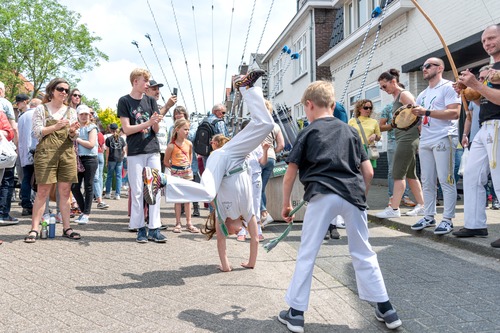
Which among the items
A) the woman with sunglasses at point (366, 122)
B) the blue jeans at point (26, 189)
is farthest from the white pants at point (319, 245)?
the blue jeans at point (26, 189)

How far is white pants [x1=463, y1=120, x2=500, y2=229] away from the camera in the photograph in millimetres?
5020

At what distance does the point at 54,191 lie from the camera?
22.4 ft

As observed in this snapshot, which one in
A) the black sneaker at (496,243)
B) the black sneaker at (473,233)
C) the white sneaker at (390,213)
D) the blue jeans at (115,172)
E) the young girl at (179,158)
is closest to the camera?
the black sneaker at (496,243)

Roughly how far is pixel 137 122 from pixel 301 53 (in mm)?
20410

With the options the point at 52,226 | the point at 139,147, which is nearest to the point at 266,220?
the point at 139,147

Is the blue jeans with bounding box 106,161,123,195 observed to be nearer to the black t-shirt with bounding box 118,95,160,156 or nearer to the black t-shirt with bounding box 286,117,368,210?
the black t-shirt with bounding box 118,95,160,156

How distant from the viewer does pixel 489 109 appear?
5109 mm

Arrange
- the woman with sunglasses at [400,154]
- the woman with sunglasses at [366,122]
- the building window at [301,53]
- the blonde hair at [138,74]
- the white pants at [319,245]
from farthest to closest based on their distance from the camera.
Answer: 1. the building window at [301,53]
2. the woman with sunglasses at [366,122]
3. the woman with sunglasses at [400,154]
4. the blonde hair at [138,74]
5. the white pants at [319,245]

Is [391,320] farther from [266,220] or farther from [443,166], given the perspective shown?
[266,220]

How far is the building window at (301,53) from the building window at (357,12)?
4.89 metres

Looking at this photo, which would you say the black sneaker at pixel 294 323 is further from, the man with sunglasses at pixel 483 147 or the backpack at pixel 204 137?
the backpack at pixel 204 137

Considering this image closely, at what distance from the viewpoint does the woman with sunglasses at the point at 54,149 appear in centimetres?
583

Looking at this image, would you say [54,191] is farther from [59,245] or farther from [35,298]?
[35,298]

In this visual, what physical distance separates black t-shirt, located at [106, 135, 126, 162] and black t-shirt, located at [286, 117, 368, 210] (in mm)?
9672
